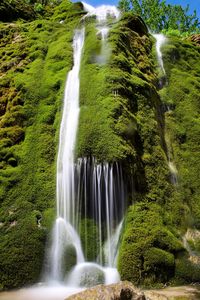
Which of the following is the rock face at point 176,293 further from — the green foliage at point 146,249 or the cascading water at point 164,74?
the cascading water at point 164,74

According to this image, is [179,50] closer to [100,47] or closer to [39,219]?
[100,47]

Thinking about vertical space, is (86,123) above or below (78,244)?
above

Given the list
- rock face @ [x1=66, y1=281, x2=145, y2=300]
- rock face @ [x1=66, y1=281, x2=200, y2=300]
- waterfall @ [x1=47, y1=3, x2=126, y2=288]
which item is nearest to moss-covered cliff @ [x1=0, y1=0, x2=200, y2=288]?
waterfall @ [x1=47, y1=3, x2=126, y2=288]

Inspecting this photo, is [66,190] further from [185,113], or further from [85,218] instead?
[185,113]

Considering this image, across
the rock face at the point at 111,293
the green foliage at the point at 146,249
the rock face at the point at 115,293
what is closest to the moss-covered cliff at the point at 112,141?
the green foliage at the point at 146,249

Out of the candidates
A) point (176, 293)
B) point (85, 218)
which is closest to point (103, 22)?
point (85, 218)

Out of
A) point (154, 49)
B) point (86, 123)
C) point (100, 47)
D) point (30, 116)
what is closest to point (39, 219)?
point (86, 123)
